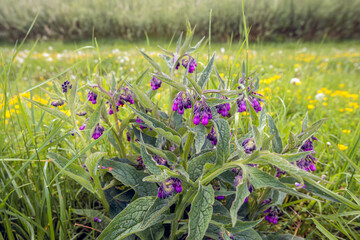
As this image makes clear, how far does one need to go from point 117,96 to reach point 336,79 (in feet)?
12.5

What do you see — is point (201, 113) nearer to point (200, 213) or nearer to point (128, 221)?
point (200, 213)

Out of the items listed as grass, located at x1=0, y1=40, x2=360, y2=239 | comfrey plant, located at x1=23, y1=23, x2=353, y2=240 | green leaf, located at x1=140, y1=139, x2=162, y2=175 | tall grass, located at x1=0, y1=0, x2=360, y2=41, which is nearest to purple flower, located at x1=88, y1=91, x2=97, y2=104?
comfrey plant, located at x1=23, y1=23, x2=353, y2=240

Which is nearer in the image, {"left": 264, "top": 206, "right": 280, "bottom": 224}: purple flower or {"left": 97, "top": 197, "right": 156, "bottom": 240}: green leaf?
{"left": 97, "top": 197, "right": 156, "bottom": 240}: green leaf

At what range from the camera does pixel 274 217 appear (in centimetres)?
103

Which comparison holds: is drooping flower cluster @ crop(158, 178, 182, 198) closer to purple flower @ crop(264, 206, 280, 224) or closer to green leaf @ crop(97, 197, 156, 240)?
green leaf @ crop(97, 197, 156, 240)

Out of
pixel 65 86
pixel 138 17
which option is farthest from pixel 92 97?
pixel 138 17

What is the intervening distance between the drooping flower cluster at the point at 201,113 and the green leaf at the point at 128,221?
0.27 meters

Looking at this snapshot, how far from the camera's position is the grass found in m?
1.06

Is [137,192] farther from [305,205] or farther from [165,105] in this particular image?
[165,105]

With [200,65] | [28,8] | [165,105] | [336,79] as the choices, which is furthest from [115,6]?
[200,65]

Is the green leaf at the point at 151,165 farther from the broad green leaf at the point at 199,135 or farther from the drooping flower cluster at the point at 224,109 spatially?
the drooping flower cluster at the point at 224,109

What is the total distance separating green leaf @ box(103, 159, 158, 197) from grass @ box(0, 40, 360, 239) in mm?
170

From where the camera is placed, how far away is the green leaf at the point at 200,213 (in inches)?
28.3

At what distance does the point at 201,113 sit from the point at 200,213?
→ 25 centimetres
